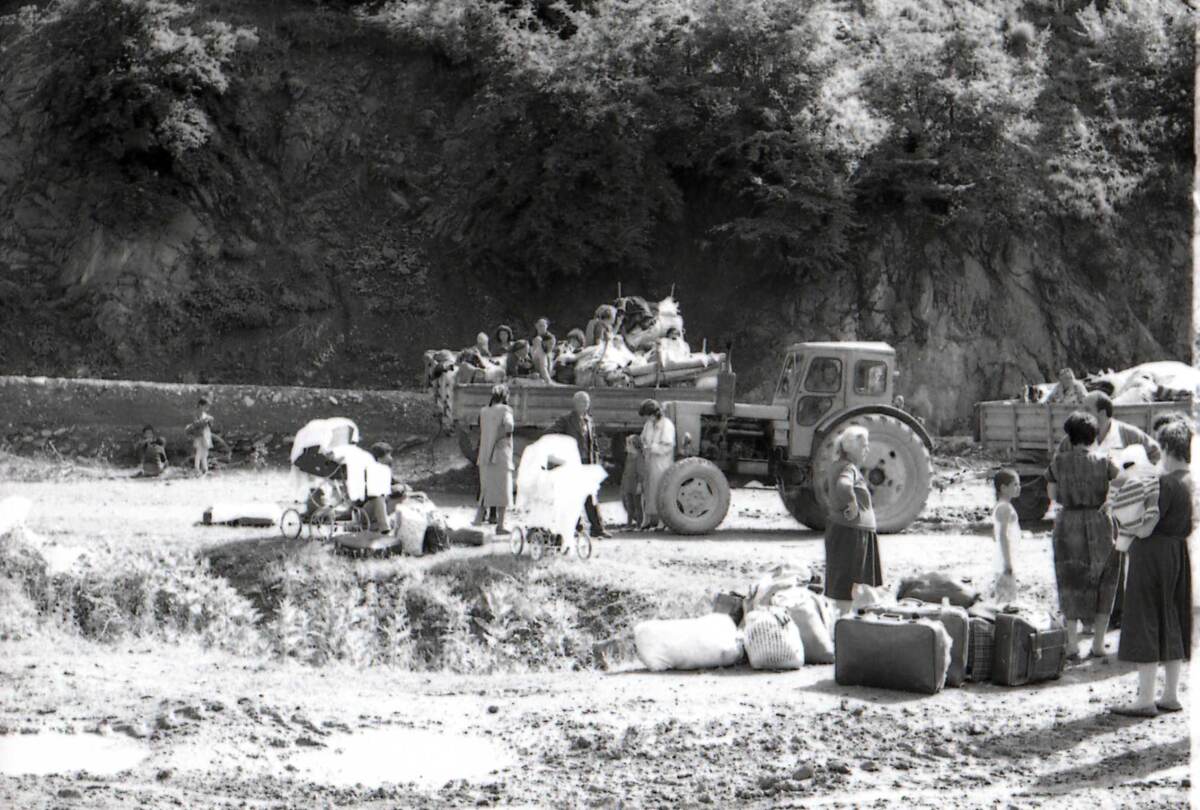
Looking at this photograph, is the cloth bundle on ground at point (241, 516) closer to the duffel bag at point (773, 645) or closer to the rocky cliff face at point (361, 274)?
the duffel bag at point (773, 645)

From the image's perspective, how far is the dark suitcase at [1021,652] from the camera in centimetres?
939

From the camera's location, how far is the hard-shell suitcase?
9.48 metres

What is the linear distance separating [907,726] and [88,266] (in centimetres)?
2582

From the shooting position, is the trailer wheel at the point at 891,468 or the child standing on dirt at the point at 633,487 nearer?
the trailer wheel at the point at 891,468

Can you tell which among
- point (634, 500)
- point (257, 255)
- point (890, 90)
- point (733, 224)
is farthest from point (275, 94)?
point (634, 500)

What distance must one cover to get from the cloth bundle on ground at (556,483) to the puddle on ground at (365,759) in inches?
208

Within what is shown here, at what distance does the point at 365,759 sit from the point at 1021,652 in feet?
13.4

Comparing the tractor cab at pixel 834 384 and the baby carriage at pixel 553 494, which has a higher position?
the tractor cab at pixel 834 384

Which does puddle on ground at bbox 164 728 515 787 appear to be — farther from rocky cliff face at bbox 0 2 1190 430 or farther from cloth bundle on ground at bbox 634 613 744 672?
rocky cliff face at bbox 0 2 1190 430

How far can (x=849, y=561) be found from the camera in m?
10.2

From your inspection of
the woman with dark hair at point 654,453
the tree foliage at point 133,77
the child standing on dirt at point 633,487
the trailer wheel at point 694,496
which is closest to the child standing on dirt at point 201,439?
the child standing on dirt at point 633,487

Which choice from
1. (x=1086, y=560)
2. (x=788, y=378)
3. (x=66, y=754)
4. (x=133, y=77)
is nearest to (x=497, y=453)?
(x=788, y=378)

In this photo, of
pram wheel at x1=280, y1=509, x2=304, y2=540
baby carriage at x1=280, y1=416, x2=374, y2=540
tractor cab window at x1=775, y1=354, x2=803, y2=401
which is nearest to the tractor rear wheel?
tractor cab window at x1=775, y1=354, x2=803, y2=401

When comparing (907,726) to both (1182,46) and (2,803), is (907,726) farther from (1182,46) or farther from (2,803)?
(1182,46)
